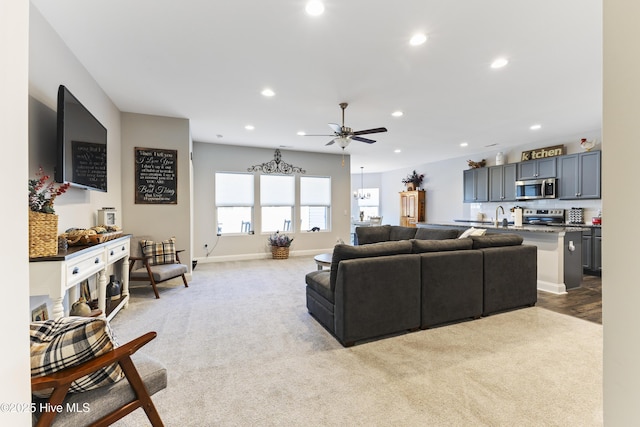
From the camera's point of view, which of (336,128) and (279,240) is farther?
(279,240)

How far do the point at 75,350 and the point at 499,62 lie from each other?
3801mm

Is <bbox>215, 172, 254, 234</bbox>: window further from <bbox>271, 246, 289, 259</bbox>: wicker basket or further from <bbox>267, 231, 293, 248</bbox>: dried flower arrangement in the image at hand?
<bbox>271, 246, 289, 259</bbox>: wicker basket

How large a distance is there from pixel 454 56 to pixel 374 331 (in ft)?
8.76

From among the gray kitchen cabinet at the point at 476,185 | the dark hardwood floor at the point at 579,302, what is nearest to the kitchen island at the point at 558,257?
the dark hardwood floor at the point at 579,302

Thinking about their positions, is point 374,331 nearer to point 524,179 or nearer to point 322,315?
point 322,315

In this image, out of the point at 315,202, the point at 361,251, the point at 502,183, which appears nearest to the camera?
the point at 361,251

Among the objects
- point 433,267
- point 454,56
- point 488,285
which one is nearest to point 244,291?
point 433,267

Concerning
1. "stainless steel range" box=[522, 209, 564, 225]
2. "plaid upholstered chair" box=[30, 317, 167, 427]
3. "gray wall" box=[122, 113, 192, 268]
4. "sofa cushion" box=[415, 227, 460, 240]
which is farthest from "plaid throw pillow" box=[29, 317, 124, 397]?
"stainless steel range" box=[522, 209, 564, 225]

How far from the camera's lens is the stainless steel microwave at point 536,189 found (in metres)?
5.81

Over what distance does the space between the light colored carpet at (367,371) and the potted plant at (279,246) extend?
3.26 meters

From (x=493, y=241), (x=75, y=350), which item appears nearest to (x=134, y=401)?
(x=75, y=350)

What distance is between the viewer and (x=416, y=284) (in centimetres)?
274

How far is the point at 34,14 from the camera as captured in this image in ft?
6.90

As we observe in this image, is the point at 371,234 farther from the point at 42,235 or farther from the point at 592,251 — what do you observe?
the point at 42,235
